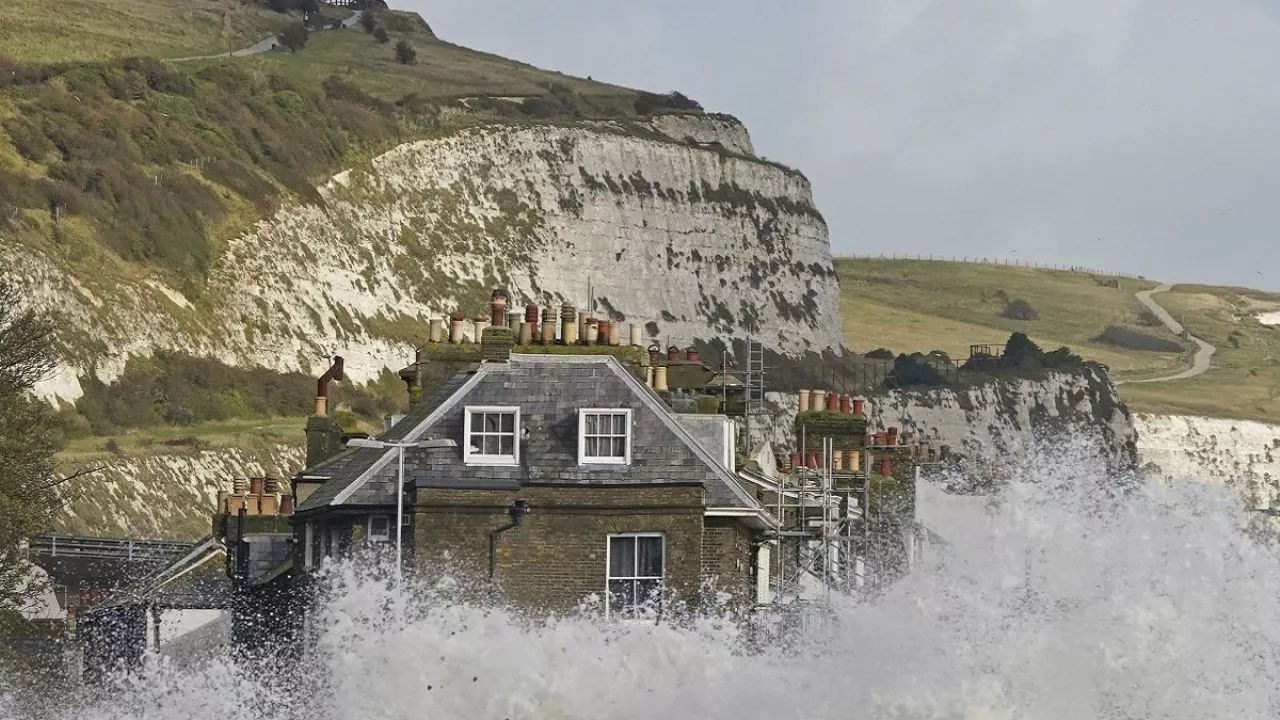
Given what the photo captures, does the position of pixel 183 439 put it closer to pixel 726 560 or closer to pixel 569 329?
pixel 569 329

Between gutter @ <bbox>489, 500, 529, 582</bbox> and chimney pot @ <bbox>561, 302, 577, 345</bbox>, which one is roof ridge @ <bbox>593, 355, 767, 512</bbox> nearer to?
gutter @ <bbox>489, 500, 529, 582</bbox>

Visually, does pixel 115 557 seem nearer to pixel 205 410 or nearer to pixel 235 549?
pixel 235 549

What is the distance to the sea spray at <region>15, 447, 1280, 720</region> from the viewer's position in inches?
1350

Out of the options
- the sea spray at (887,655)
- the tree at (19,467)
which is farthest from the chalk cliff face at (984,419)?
the sea spray at (887,655)

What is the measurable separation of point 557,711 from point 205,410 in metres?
93.3

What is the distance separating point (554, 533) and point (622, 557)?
41.0 inches

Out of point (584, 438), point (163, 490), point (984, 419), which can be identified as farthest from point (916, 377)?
point (584, 438)

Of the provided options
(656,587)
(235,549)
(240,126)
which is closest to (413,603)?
(656,587)

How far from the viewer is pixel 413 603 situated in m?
41.0

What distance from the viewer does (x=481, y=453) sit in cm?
4472

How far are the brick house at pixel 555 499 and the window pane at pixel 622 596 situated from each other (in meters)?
0.03

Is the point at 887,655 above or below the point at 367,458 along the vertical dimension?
below

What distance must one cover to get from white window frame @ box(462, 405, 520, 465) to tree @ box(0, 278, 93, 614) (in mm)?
17007

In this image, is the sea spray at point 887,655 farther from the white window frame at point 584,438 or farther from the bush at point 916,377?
the bush at point 916,377
